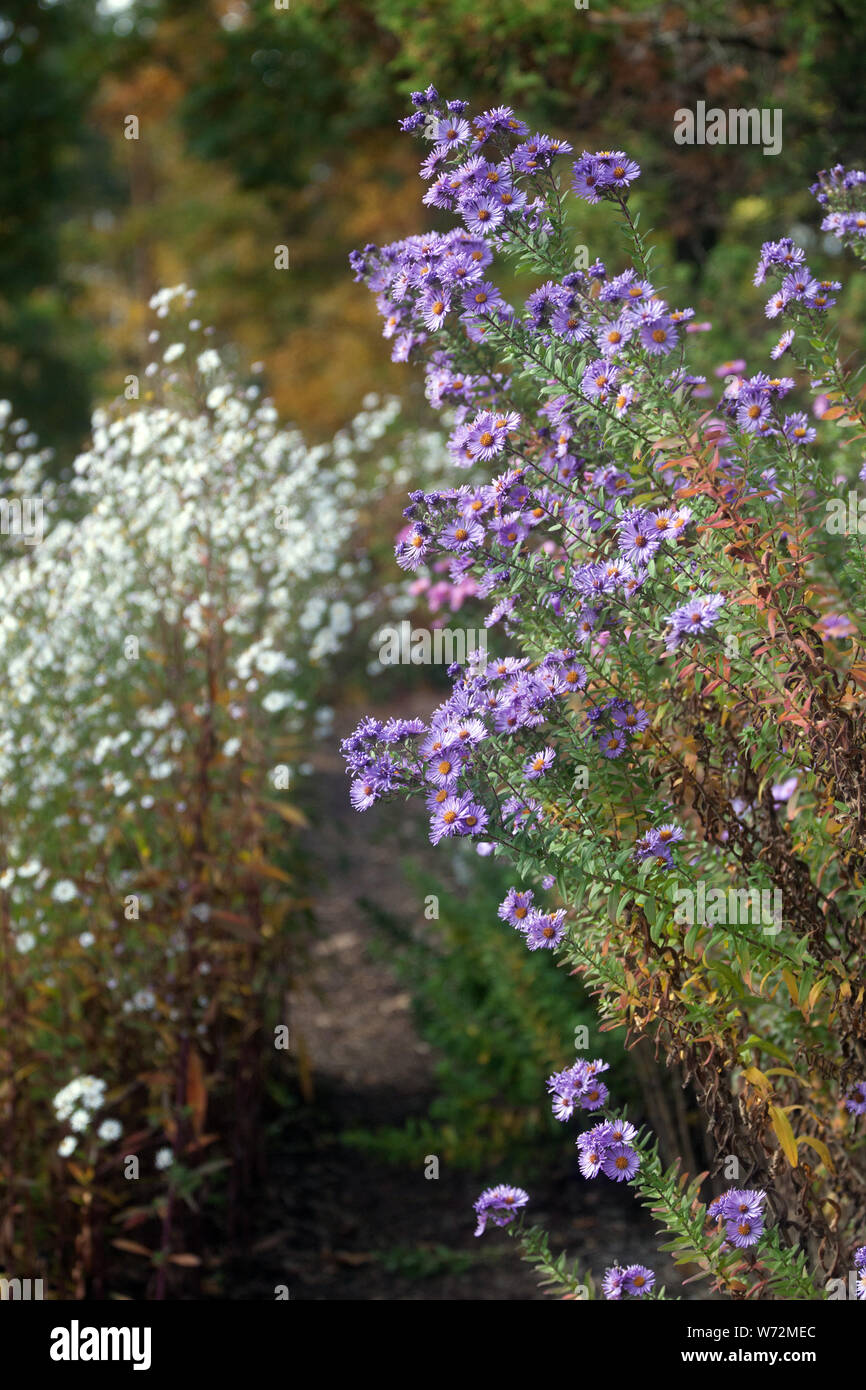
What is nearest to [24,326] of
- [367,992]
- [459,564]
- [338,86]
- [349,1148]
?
[338,86]

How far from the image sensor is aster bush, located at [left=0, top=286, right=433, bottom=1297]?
3.35m

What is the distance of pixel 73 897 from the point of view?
11.2 feet

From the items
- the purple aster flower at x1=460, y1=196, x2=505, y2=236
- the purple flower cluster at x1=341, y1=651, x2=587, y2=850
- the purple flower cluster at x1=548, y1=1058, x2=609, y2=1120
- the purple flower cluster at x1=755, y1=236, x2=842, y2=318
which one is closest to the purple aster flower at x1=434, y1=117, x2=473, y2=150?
the purple aster flower at x1=460, y1=196, x2=505, y2=236

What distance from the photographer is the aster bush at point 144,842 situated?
3.35m

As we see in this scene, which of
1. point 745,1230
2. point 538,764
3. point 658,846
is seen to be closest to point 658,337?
point 538,764

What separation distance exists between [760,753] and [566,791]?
0.33 m

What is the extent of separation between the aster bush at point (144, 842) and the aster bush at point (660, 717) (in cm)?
134

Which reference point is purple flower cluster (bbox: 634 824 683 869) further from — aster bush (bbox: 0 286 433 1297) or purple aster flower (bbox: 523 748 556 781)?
aster bush (bbox: 0 286 433 1297)

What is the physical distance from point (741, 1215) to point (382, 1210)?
2419mm

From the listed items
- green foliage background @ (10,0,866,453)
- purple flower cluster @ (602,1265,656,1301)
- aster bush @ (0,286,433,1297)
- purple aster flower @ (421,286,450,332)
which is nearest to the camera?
purple flower cluster @ (602,1265,656,1301)

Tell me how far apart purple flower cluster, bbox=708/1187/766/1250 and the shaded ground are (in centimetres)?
127

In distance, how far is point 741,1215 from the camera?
2.06 metres

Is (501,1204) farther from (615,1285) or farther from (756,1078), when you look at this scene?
(756,1078)

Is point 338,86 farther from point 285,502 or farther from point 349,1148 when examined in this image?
point 349,1148
